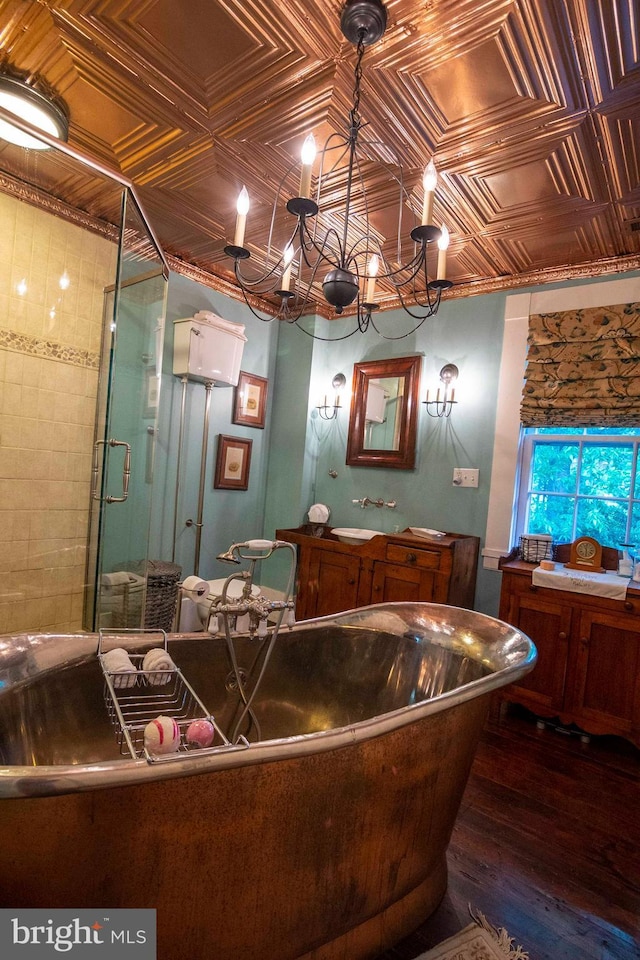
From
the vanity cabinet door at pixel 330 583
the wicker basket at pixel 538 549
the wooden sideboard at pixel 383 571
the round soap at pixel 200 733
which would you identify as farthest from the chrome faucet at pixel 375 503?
the round soap at pixel 200 733

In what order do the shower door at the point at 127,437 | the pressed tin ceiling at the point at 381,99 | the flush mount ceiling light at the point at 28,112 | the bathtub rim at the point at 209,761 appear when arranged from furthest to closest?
the shower door at the point at 127,437 → the flush mount ceiling light at the point at 28,112 → the pressed tin ceiling at the point at 381,99 → the bathtub rim at the point at 209,761

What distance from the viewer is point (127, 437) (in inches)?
107

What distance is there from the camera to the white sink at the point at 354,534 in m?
3.46

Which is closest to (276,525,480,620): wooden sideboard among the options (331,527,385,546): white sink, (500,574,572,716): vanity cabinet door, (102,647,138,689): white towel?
(331,527,385,546): white sink

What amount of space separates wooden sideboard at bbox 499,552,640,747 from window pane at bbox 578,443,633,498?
699 millimetres

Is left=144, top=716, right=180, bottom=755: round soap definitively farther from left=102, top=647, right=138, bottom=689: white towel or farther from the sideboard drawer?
the sideboard drawer

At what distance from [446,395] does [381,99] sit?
1828 mm

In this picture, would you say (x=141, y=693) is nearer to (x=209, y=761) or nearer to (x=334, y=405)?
(x=209, y=761)

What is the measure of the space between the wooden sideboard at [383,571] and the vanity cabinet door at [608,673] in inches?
28.3

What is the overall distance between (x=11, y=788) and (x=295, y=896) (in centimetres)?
69

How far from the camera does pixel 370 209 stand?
260 centimetres

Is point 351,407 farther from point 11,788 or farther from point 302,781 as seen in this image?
point 11,788

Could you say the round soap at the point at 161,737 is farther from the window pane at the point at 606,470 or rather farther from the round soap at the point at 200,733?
the window pane at the point at 606,470

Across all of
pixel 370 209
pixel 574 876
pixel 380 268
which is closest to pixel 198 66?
pixel 370 209
